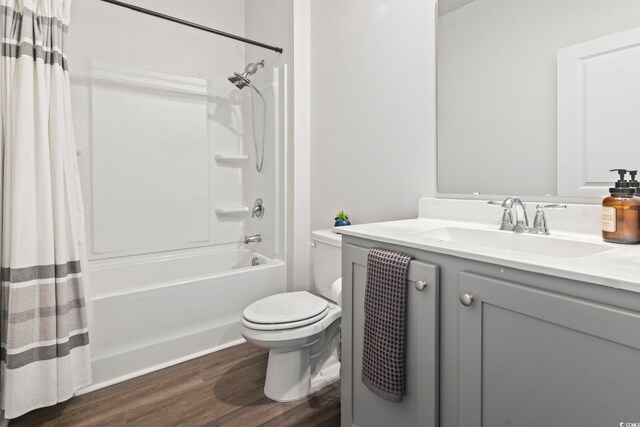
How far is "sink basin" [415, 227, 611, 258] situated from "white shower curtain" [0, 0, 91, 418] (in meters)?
1.50

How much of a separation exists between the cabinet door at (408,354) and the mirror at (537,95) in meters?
0.62

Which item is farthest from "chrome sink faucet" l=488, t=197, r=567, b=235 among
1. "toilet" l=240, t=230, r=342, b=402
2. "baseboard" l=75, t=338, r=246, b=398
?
"baseboard" l=75, t=338, r=246, b=398

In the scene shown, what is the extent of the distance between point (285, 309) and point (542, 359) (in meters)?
1.13

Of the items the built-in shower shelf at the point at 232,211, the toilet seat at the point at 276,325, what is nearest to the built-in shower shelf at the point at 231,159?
the built-in shower shelf at the point at 232,211

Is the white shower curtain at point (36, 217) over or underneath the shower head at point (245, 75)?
underneath

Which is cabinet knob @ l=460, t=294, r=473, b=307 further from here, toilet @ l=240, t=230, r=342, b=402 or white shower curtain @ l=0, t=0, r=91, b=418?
white shower curtain @ l=0, t=0, r=91, b=418

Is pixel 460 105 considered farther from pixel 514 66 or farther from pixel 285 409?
pixel 285 409

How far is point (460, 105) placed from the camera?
141 cm

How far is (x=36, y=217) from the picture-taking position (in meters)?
1.38

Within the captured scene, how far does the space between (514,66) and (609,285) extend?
973 mm

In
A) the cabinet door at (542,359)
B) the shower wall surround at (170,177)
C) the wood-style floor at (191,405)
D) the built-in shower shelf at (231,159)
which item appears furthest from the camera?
the built-in shower shelf at (231,159)

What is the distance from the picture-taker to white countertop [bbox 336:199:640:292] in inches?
24.0

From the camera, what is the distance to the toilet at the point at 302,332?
1.46 m

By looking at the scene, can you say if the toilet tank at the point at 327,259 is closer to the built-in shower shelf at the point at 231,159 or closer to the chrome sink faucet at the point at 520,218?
the chrome sink faucet at the point at 520,218
